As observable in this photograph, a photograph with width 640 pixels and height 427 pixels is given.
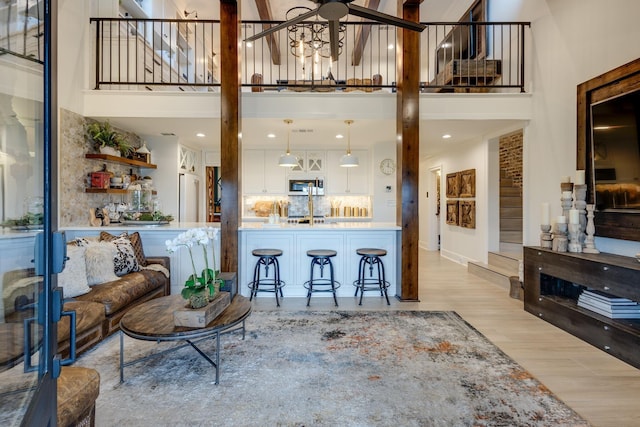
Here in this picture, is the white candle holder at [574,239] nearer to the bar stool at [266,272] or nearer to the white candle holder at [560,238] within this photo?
the white candle holder at [560,238]

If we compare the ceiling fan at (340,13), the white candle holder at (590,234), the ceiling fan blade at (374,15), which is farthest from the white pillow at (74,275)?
the white candle holder at (590,234)

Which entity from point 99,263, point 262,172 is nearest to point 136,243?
point 99,263

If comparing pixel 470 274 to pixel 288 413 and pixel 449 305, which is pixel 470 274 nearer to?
pixel 449 305

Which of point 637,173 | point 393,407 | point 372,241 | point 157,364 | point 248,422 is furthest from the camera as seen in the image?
point 372,241

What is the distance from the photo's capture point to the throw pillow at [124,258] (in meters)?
3.50

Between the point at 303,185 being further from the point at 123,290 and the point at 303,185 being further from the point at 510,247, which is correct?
the point at 123,290

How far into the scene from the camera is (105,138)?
458 cm

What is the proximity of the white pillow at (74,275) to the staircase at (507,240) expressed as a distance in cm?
532

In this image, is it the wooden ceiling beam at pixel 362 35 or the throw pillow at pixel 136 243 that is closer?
the throw pillow at pixel 136 243

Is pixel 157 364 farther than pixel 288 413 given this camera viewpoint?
Yes

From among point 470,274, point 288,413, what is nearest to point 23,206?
point 288,413

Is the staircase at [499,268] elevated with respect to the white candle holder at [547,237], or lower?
lower

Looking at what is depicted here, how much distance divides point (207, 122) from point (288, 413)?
4.23 metres

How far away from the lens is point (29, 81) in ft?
2.93
